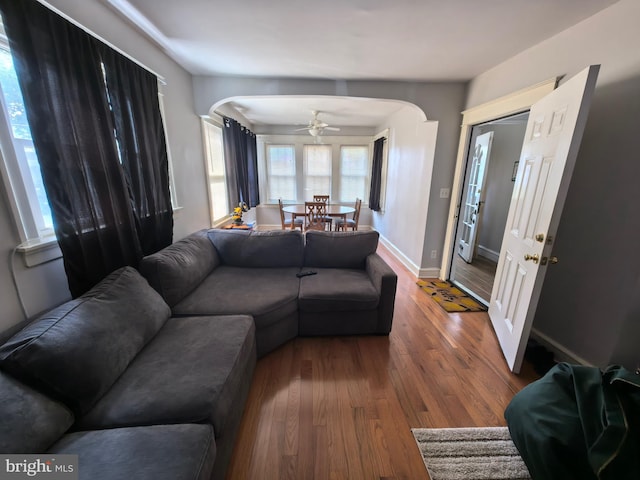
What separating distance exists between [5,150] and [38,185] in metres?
0.21

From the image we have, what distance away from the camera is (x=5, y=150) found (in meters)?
1.17

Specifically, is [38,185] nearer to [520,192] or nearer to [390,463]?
[390,463]

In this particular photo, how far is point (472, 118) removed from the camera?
2.77m

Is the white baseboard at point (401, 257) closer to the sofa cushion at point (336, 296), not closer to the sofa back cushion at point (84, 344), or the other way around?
the sofa cushion at point (336, 296)

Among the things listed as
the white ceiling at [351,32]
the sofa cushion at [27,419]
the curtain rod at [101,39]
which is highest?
the white ceiling at [351,32]

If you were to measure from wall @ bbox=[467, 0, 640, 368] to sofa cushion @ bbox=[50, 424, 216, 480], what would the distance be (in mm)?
2344

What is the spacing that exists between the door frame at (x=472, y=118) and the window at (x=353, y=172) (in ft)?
10.8

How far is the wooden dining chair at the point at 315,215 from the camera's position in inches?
173

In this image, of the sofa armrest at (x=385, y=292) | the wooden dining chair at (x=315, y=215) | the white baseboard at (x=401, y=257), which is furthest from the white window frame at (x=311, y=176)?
the sofa armrest at (x=385, y=292)

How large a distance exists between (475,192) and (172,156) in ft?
14.3

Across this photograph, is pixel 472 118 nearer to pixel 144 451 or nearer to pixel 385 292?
pixel 385 292

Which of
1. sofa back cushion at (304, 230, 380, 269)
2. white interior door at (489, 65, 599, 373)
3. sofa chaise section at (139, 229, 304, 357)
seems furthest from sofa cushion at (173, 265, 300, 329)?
white interior door at (489, 65, 599, 373)

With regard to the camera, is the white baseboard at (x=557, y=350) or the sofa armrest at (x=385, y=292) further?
the sofa armrest at (x=385, y=292)

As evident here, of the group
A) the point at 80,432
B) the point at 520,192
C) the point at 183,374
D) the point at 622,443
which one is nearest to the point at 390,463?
the point at 622,443
